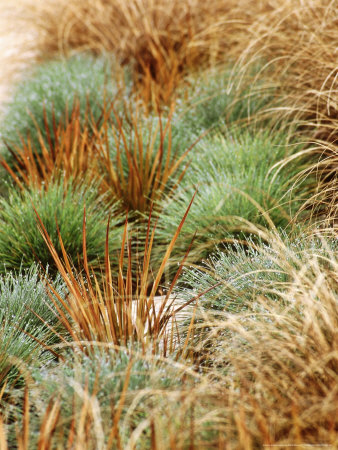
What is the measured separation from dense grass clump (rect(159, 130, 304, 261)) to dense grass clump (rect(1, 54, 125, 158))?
0.76m

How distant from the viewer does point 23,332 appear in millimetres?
1575

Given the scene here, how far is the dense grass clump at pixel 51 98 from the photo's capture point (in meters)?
2.95

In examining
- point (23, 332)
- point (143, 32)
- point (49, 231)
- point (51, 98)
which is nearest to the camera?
point (23, 332)

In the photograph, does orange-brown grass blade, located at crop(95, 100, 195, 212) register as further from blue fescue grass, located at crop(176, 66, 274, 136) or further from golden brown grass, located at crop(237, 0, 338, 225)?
golden brown grass, located at crop(237, 0, 338, 225)

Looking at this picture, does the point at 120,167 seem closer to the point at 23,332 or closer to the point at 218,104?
the point at 218,104

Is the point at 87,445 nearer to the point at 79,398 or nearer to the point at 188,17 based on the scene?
the point at 79,398

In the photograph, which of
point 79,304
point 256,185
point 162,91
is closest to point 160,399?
point 79,304

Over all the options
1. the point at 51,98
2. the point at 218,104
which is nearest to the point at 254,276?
the point at 218,104

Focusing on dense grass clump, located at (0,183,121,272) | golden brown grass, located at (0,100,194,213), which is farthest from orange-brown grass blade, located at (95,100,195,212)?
dense grass clump, located at (0,183,121,272)

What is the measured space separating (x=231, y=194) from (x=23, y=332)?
0.90 metres

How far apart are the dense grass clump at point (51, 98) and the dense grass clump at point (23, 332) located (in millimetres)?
1288

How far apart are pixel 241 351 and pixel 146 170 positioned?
3.88 ft

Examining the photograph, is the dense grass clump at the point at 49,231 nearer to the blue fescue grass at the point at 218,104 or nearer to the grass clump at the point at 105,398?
the grass clump at the point at 105,398

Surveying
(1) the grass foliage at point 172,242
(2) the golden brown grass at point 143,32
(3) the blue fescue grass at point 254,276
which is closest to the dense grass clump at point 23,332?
(1) the grass foliage at point 172,242
